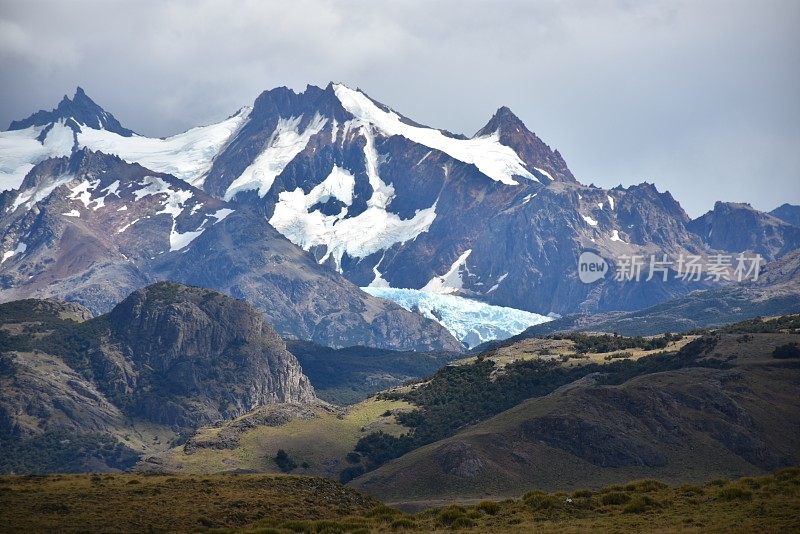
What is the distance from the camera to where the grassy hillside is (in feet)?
298

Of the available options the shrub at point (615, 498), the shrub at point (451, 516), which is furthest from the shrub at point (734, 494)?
the shrub at point (451, 516)

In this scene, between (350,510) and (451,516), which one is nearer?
(451,516)

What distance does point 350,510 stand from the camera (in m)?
111

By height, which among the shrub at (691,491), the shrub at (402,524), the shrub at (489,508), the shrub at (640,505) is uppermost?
the shrub at (691,491)

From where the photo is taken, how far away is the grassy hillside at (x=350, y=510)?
90.9 metres

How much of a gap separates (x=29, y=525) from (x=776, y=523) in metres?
57.6

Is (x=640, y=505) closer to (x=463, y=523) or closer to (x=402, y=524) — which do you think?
(x=463, y=523)

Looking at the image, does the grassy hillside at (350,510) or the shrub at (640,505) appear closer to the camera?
the grassy hillside at (350,510)

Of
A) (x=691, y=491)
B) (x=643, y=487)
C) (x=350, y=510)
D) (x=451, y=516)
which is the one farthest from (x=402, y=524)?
(x=691, y=491)

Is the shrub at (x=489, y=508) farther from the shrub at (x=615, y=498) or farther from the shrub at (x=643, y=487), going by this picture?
the shrub at (x=643, y=487)

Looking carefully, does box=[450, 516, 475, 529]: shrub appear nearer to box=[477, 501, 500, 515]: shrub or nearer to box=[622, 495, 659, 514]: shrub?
box=[477, 501, 500, 515]: shrub

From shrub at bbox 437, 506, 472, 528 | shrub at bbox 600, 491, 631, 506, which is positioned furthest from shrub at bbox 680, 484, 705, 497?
shrub at bbox 437, 506, 472, 528

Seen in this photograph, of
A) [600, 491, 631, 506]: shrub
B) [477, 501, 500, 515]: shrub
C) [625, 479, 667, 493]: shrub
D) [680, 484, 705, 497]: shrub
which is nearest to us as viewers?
[600, 491, 631, 506]: shrub

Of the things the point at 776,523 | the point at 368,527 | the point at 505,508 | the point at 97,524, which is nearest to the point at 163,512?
the point at 97,524
